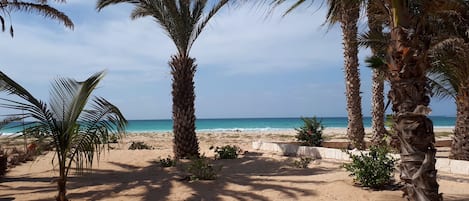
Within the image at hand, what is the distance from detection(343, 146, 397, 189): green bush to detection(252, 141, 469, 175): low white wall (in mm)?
2155

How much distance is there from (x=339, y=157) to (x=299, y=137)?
12.3 feet

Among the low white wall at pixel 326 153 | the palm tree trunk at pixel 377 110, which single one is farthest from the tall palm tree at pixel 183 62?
the palm tree trunk at pixel 377 110

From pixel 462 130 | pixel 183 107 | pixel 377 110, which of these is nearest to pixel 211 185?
pixel 183 107

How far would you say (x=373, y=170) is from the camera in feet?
27.6

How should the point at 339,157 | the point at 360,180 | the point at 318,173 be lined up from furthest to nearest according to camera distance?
the point at 339,157 < the point at 318,173 < the point at 360,180

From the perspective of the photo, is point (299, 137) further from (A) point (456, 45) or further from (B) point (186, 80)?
(A) point (456, 45)

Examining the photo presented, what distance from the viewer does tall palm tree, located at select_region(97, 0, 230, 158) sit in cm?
1369

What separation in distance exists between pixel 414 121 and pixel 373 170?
4.05m

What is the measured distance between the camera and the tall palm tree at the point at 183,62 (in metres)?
13.7

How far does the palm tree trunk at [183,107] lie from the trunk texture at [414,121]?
9935mm

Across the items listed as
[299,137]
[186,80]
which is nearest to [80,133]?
[186,80]

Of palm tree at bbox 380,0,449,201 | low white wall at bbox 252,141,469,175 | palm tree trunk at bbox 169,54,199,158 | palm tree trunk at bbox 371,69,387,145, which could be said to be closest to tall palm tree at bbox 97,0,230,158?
palm tree trunk at bbox 169,54,199,158

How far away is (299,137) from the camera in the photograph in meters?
16.9

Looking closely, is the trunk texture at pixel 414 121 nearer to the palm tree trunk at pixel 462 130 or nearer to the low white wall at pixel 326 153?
the low white wall at pixel 326 153
